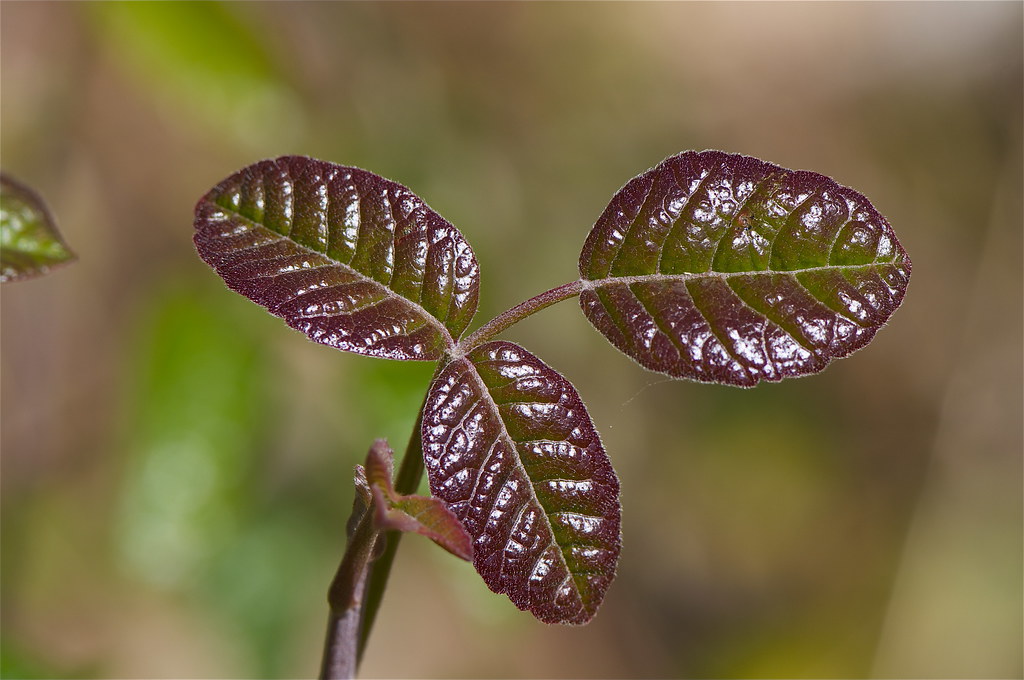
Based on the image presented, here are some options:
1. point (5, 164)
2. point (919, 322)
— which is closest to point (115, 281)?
point (5, 164)

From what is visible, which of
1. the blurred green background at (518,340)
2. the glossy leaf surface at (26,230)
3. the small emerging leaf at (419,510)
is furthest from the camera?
the blurred green background at (518,340)

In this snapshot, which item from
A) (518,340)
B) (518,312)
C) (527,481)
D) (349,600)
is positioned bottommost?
(349,600)

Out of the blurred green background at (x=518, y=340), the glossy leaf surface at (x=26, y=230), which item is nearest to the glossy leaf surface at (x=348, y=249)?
the glossy leaf surface at (x=26, y=230)

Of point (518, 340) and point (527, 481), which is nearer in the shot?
point (527, 481)

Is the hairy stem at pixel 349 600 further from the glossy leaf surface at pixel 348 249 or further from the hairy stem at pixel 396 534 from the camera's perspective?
the glossy leaf surface at pixel 348 249

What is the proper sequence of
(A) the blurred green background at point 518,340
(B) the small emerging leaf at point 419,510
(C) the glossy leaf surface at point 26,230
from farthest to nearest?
1. (A) the blurred green background at point 518,340
2. (C) the glossy leaf surface at point 26,230
3. (B) the small emerging leaf at point 419,510

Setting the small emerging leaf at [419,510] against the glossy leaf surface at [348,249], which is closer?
the small emerging leaf at [419,510]

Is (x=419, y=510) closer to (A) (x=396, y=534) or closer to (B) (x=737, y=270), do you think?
(A) (x=396, y=534)

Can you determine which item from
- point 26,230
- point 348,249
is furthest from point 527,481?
point 26,230

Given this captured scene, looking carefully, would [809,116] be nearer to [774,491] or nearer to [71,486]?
[774,491]

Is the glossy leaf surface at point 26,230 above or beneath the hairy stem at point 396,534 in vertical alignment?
above
